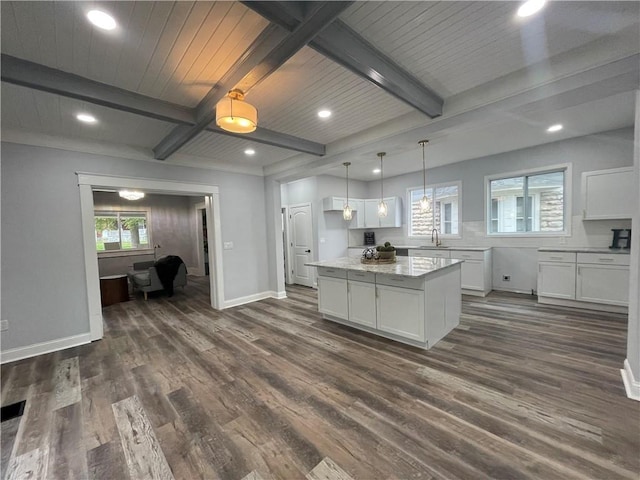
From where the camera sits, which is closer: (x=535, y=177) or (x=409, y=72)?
(x=409, y=72)

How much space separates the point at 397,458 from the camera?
157cm

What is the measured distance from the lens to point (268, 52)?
177 centimetres

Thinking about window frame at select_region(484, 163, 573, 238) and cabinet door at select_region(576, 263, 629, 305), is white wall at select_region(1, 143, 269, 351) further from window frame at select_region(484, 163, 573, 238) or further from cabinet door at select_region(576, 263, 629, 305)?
cabinet door at select_region(576, 263, 629, 305)

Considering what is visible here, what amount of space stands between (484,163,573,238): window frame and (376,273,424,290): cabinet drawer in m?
3.44

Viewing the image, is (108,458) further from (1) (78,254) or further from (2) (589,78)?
(2) (589,78)

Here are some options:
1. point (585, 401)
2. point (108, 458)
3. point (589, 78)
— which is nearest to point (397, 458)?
point (585, 401)

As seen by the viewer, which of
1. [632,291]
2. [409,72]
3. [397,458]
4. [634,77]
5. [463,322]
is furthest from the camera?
[463,322]

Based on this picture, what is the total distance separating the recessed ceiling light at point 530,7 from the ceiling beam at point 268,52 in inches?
45.2

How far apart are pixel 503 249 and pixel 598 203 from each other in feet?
4.96

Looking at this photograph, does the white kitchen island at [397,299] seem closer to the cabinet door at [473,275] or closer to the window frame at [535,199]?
the cabinet door at [473,275]

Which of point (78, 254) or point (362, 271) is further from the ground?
point (78, 254)

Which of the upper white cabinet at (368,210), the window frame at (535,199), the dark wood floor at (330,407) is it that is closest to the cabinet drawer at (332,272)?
the dark wood floor at (330,407)

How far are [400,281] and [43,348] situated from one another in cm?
449

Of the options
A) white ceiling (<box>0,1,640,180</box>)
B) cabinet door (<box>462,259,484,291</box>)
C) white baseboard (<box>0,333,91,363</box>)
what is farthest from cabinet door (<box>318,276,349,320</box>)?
white baseboard (<box>0,333,91,363</box>)
